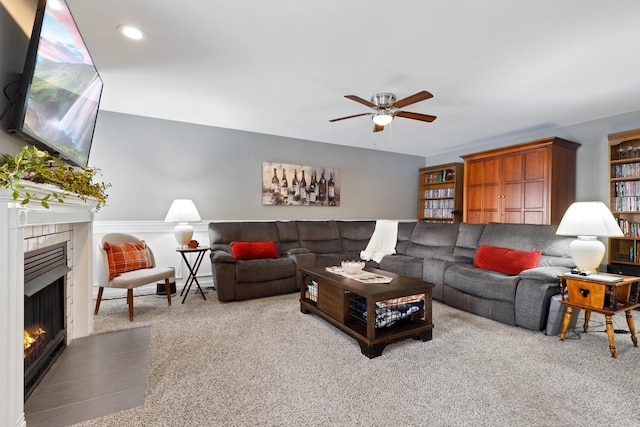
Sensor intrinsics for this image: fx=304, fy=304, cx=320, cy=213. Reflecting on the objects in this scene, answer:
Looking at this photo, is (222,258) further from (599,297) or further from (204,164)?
(599,297)

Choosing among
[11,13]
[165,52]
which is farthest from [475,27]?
[11,13]

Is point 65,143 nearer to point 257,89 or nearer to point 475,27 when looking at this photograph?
point 257,89

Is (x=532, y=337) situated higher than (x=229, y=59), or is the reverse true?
(x=229, y=59)

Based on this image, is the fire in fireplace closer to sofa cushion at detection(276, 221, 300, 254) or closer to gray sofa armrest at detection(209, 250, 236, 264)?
gray sofa armrest at detection(209, 250, 236, 264)

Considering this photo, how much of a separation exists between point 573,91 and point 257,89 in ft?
10.6

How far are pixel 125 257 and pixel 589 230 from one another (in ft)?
13.8

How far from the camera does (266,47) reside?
2.35 metres

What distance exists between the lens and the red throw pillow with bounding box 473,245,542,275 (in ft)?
9.91

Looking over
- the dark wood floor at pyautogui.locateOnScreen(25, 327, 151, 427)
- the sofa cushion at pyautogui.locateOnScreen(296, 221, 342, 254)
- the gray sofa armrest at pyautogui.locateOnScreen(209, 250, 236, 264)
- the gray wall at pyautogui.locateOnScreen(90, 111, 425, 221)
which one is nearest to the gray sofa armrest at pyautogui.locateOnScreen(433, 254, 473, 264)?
the sofa cushion at pyautogui.locateOnScreen(296, 221, 342, 254)

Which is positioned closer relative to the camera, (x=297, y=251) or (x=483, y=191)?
(x=297, y=251)

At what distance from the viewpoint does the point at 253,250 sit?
13.0ft

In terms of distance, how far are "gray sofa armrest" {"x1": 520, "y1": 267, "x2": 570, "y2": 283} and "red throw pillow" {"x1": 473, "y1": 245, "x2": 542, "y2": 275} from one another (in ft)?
0.80

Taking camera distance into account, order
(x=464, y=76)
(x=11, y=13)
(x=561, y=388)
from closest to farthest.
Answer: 1. (x=11, y=13)
2. (x=561, y=388)
3. (x=464, y=76)

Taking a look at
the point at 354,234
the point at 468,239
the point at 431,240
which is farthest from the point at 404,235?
the point at 468,239
